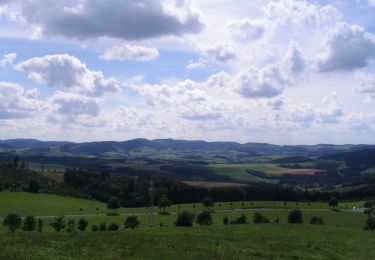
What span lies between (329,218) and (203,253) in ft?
408

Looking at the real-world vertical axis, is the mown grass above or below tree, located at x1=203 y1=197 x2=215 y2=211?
above

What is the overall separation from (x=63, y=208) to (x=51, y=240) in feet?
485

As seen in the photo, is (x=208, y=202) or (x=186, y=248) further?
(x=208, y=202)

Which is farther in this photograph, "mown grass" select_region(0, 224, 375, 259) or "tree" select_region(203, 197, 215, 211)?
"tree" select_region(203, 197, 215, 211)

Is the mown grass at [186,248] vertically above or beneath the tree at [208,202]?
above

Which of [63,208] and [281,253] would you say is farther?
[63,208]

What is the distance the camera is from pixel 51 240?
38.2 metres

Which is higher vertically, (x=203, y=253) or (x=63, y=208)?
(x=203, y=253)

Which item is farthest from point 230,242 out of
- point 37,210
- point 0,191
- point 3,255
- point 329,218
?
point 0,191

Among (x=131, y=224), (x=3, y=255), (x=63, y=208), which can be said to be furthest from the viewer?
(x=63, y=208)

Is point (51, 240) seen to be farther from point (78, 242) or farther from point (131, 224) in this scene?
point (131, 224)

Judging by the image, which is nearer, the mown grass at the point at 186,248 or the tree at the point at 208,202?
the mown grass at the point at 186,248

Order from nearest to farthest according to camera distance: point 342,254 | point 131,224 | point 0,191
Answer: point 342,254, point 131,224, point 0,191

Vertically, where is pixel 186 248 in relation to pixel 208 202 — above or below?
above
